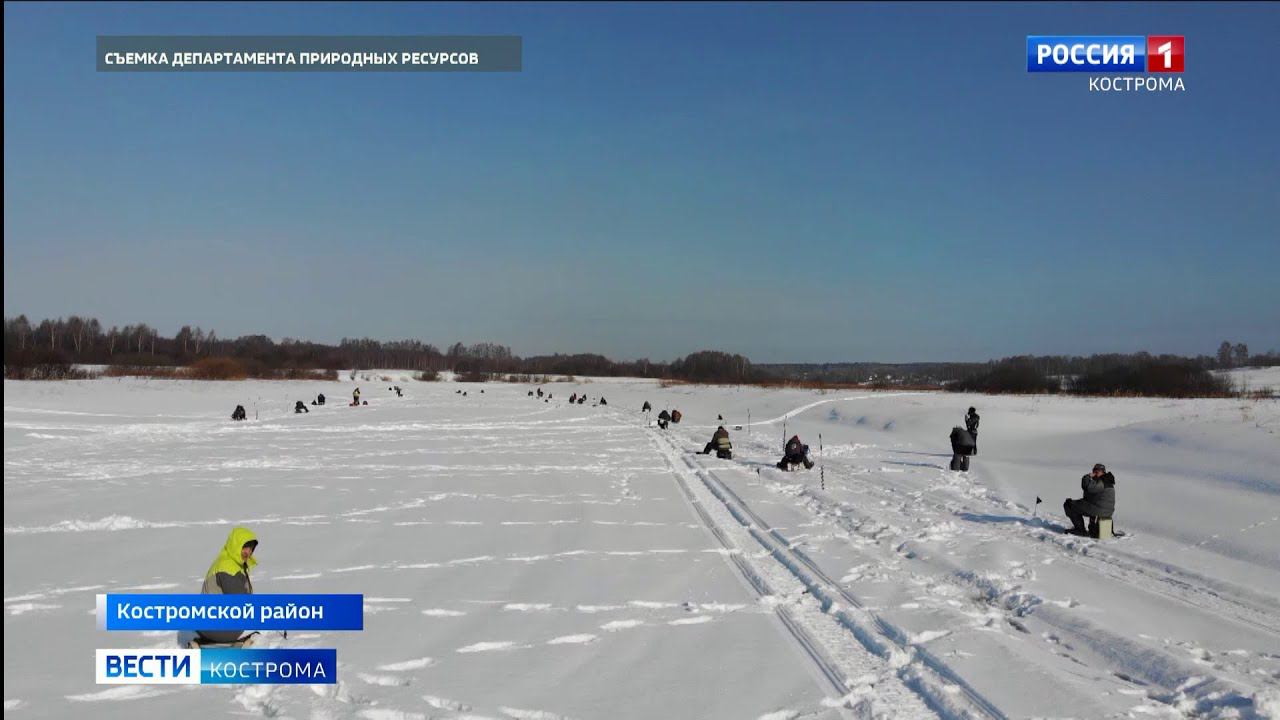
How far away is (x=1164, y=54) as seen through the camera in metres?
14.6

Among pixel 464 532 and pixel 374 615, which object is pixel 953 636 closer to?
pixel 374 615

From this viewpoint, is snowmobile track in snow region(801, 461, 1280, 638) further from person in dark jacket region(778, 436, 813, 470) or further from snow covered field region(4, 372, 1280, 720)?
person in dark jacket region(778, 436, 813, 470)

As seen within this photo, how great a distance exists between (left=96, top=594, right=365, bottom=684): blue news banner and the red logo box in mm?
17350

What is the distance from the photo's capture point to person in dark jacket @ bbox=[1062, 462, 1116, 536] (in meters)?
9.34

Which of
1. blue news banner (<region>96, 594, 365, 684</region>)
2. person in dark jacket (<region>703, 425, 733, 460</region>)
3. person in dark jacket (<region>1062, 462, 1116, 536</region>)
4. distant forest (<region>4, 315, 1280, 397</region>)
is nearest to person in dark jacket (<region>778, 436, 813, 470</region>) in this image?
person in dark jacket (<region>703, 425, 733, 460</region>)

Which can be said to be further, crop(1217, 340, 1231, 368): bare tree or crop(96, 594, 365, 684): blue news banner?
crop(1217, 340, 1231, 368): bare tree

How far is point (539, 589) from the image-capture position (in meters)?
7.19

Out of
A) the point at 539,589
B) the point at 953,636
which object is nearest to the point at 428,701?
the point at 539,589

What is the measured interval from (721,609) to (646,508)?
5.36 m

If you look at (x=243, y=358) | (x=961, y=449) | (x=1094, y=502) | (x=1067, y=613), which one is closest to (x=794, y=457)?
(x=961, y=449)

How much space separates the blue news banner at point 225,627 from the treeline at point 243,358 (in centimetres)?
6443

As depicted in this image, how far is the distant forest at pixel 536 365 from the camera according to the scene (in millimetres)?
57625

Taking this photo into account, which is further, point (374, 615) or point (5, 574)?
point (5, 574)

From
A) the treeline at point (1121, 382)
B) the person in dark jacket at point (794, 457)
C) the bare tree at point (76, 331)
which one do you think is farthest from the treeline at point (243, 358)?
the person in dark jacket at point (794, 457)
